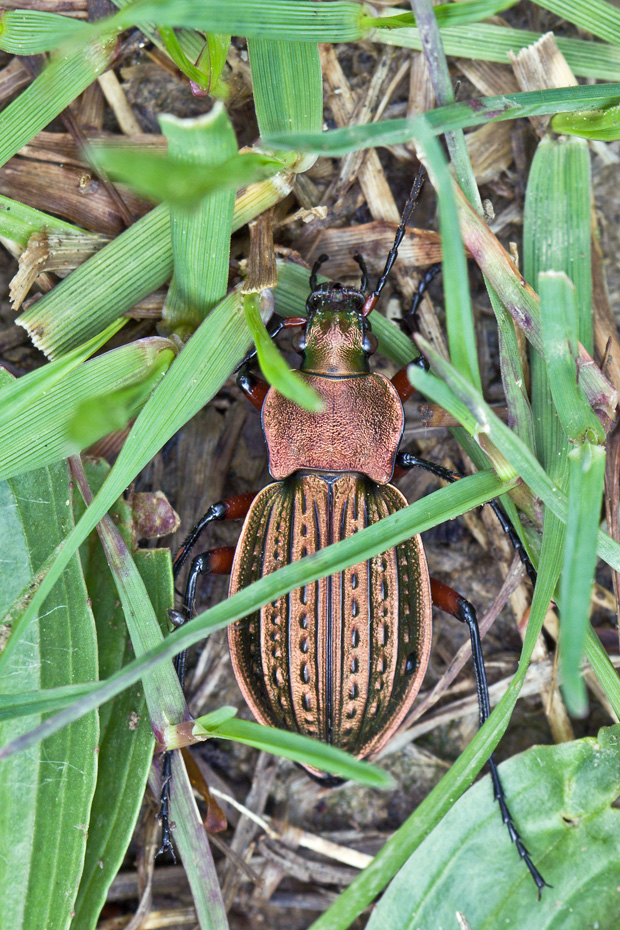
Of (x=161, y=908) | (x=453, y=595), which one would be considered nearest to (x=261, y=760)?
(x=161, y=908)

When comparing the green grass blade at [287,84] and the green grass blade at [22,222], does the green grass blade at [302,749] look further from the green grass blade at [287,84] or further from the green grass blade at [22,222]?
the green grass blade at [287,84]

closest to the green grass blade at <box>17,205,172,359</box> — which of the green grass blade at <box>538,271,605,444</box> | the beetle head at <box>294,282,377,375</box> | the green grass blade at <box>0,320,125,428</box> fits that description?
the green grass blade at <box>0,320,125,428</box>

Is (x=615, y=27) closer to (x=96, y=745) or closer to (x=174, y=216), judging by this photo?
(x=174, y=216)

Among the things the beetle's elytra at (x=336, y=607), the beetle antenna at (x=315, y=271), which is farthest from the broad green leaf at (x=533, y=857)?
the beetle antenna at (x=315, y=271)

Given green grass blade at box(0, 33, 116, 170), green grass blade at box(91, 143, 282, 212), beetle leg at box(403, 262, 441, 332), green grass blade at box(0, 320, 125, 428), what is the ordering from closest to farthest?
green grass blade at box(91, 143, 282, 212) → green grass blade at box(0, 320, 125, 428) → green grass blade at box(0, 33, 116, 170) → beetle leg at box(403, 262, 441, 332)

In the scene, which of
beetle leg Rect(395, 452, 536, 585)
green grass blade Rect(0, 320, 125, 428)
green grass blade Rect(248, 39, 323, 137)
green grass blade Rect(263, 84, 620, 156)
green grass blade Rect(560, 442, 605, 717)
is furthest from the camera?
beetle leg Rect(395, 452, 536, 585)

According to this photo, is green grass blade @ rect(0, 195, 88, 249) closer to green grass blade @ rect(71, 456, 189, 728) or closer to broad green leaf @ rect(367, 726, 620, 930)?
green grass blade @ rect(71, 456, 189, 728)
